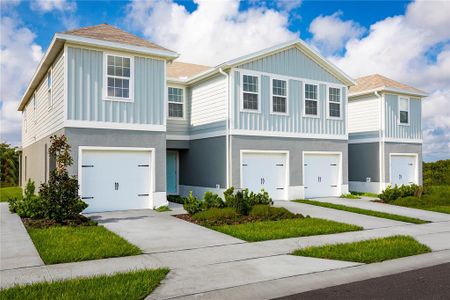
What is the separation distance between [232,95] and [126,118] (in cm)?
460

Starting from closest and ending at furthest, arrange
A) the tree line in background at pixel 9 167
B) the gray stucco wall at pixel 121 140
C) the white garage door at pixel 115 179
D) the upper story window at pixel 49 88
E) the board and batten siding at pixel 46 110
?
the gray stucco wall at pixel 121 140 → the white garage door at pixel 115 179 → the board and batten siding at pixel 46 110 → the upper story window at pixel 49 88 → the tree line in background at pixel 9 167

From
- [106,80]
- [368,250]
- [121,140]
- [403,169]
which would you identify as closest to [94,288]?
[368,250]

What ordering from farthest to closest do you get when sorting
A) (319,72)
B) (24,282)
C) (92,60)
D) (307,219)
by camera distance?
(319,72), (92,60), (307,219), (24,282)

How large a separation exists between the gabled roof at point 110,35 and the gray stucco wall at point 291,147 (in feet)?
16.6

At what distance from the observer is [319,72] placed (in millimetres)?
19453

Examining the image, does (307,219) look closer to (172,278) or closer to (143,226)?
(143,226)

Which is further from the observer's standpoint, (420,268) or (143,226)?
(143,226)

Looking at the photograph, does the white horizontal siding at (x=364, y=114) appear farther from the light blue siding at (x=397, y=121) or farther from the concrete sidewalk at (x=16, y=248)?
the concrete sidewalk at (x=16, y=248)

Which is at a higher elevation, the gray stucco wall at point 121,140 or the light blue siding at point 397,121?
the light blue siding at point 397,121

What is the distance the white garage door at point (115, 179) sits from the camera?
14.2 meters

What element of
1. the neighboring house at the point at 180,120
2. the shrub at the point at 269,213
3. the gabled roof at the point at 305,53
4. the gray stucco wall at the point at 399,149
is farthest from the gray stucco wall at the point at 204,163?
the gray stucco wall at the point at 399,149

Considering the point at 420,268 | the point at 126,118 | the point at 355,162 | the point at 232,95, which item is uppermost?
the point at 232,95

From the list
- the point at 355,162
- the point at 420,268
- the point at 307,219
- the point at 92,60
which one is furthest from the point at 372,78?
the point at 420,268

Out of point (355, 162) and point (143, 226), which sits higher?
point (355, 162)
